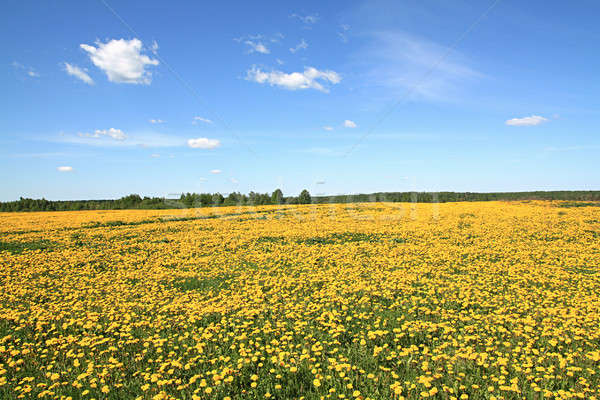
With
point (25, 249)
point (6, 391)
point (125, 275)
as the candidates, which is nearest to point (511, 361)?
point (6, 391)

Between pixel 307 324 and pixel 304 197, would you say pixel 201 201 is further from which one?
pixel 307 324

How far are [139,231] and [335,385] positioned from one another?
2316 centimetres

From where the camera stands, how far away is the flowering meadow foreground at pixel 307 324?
17.1 feet

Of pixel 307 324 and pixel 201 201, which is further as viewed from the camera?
pixel 201 201

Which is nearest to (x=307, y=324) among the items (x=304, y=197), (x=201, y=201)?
(x=304, y=197)

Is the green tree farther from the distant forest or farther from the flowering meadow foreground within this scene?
the flowering meadow foreground

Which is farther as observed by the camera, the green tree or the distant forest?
the green tree

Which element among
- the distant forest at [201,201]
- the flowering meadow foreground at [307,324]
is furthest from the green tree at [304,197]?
the flowering meadow foreground at [307,324]

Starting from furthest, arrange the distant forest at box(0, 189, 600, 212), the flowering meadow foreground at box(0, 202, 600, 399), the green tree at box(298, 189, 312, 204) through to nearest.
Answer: the green tree at box(298, 189, 312, 204)
the distant forest at box(0, 189, 600, 212)
the flowering meadow foreground at box(0, 202, 600, 399)

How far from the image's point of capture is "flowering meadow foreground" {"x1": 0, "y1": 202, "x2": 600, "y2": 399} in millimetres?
5199

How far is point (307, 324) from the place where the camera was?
734 centimetres

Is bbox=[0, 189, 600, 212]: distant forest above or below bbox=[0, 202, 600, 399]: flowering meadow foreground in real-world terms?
above

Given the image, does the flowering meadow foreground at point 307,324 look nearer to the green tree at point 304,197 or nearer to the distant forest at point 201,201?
the distant forest at point 201,201

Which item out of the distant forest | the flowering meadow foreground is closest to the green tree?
the distant forest
